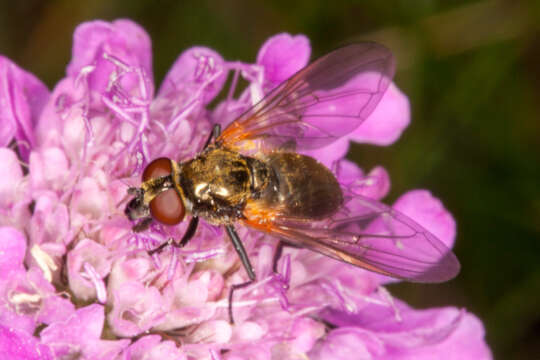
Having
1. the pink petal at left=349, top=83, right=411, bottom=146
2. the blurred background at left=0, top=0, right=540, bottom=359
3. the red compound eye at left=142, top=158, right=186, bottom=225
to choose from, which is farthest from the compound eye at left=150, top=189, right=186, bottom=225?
the blurred background at left=0, top=0, right=540, bottom=359

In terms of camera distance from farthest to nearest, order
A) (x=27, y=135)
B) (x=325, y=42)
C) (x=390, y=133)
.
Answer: (x=325, y=42) → (x=390, y=133) → (x=27, y=135)

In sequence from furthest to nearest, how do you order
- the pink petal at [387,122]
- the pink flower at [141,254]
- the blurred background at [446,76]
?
the blurred background at [446,76], the pink petal at [387,122], the pink flower at [141,254]

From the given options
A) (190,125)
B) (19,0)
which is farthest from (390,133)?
(19,0)

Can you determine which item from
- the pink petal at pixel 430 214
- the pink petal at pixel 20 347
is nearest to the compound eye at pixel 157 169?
the pink petal at pixel 20 347

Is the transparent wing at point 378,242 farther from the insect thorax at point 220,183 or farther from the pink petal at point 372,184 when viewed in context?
the pink petal at point 372,184

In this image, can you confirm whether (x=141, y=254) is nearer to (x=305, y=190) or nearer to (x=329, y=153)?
(x=305, y=190)

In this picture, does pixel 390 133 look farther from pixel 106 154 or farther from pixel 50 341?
pixel 50 341
